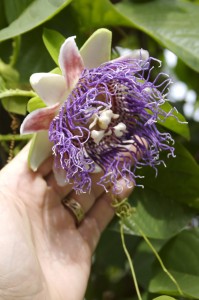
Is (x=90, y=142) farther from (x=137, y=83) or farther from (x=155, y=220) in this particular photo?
(x=155, y=220)

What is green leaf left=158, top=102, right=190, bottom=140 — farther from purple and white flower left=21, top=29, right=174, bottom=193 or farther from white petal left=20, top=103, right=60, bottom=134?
white petal left=20, top=103, right=60, bottom=134

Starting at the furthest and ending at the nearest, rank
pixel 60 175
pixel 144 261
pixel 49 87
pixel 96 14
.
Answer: pixel 144 261, pixel 96 14, pixel 60 175, pixel 49 87

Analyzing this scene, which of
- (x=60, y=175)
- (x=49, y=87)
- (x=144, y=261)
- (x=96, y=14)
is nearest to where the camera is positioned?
(x=49, y=87)

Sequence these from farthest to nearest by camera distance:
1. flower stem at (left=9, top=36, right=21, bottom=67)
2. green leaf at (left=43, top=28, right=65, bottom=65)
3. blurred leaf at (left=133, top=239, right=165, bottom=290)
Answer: blurred leaf at (left=133, top=239, right=165, bottom=290)
flower stem at (left=9, top=36, right=21, bottom=67)
green leaf at (left=43, top=28, right=65, bottom=65)

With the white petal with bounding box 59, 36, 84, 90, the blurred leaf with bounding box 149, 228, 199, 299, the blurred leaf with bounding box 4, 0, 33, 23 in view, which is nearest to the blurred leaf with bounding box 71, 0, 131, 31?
the blurred leaf with bounding box 4, 0, 33, 23

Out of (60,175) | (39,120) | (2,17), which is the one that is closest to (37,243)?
(60,175)

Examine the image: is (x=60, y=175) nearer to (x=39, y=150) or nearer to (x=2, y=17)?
(x=39, y=150)

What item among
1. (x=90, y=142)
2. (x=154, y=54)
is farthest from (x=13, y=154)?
(x=154, y=54)
